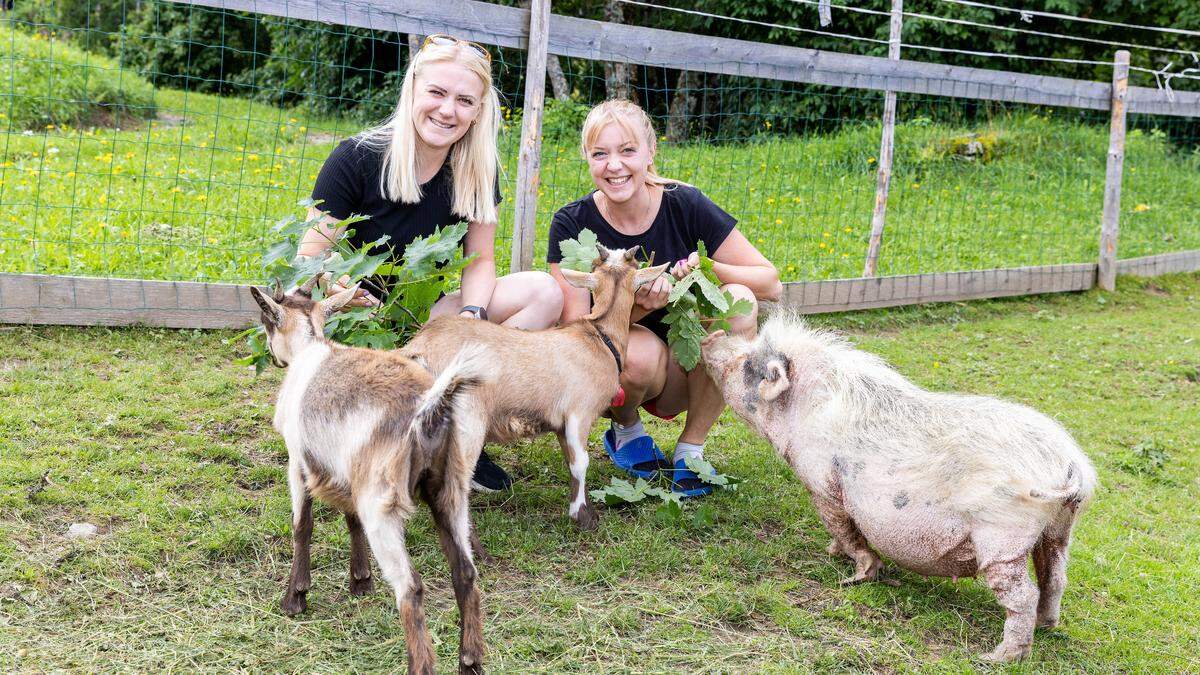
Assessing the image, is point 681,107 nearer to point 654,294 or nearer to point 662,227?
point 662,227

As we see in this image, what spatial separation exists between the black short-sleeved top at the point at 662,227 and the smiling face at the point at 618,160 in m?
0.23

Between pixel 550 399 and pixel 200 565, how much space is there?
51.1 inches

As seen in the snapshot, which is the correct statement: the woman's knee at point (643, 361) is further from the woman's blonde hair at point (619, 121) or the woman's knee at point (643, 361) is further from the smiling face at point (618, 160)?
the woman's blonde hair at point (619, 121)

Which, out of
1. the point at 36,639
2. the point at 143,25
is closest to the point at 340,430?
the point at 36,639

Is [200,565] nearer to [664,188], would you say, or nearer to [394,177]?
[394,177]

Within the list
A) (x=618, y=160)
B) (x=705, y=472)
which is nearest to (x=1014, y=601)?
(x=705, y=472)

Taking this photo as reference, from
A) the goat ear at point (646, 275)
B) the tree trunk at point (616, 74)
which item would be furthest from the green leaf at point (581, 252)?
the tree trunk at point (616, 74)

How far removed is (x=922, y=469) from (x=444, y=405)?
1541 mm

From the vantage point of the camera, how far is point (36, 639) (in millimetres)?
2816

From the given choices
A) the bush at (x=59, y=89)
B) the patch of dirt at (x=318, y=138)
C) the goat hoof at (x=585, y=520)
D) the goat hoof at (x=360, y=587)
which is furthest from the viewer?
the patch of dirt at (x=318, y=138)

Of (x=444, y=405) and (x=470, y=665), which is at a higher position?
(x=444, y=405)

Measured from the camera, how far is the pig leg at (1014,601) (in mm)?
2971

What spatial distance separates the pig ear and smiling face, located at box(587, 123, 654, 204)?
99 cm

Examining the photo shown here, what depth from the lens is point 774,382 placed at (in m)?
3.60
